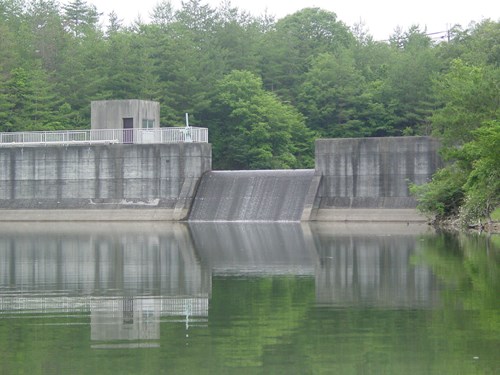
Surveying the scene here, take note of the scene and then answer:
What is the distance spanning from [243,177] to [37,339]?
37735mm

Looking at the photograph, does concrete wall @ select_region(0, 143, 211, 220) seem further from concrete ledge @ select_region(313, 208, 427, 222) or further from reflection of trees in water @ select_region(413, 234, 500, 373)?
reflection of trees in water @ select_region(413, 234, 500, 373)

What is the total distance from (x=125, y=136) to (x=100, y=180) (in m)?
2.49

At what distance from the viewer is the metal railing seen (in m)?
53.1

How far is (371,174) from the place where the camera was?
4916 centimetres

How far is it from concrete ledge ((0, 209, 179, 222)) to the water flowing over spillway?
1.60 metres

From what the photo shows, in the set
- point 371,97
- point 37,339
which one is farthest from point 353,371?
point 371,97

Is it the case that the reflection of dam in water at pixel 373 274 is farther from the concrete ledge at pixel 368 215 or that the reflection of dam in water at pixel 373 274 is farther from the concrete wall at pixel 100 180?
the concrete wall at pixel 100 180

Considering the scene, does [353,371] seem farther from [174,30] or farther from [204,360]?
[174,30]

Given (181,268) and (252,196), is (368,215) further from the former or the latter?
(181,268)

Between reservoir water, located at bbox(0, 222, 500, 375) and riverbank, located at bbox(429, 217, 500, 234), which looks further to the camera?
riverbank, located at bbox(429, 217, 500, 234)

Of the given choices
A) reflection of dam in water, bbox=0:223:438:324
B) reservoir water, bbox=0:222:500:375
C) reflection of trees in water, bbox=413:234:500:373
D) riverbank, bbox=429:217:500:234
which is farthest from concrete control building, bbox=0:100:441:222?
reflection of trees in water, bbox=413:234:500:373

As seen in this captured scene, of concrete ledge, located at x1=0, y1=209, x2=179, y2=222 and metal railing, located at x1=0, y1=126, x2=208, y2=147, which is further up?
metal railing, located at x1=0, y1=126, x2=208, y2=147

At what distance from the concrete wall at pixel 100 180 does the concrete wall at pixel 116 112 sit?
2.33 m

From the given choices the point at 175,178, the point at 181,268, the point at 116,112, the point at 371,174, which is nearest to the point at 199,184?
the point at 175,178
